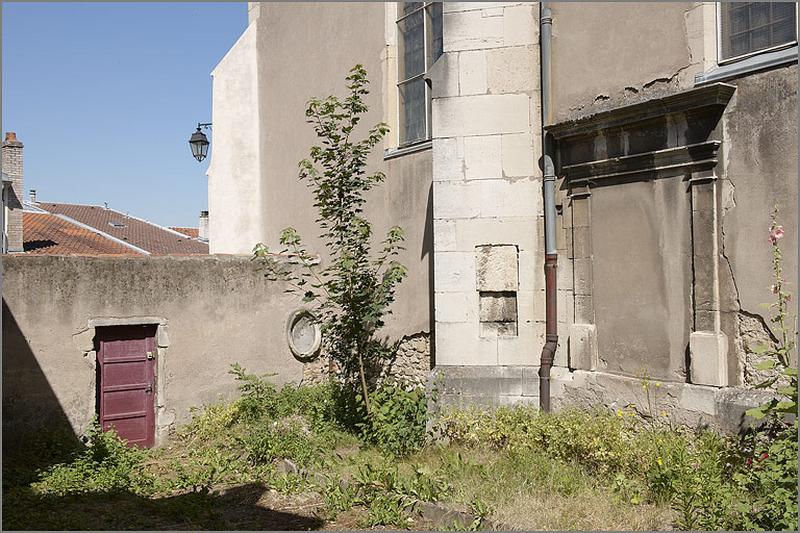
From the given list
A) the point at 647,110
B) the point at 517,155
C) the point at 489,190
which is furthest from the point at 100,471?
the point at 647,110

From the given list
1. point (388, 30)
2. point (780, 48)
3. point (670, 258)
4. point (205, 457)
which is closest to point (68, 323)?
point (205, 457)

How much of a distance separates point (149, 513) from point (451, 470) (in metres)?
2.84

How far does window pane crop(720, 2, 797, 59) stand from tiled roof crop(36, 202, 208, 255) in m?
21.5

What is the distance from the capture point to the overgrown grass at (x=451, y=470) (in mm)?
5035

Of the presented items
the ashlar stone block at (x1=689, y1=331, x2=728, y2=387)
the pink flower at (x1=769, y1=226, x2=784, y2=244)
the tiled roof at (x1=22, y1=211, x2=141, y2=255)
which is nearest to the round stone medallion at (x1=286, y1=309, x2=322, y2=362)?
the ashlar stone block at (x1=689, y1=331, x2=728, y2=387)

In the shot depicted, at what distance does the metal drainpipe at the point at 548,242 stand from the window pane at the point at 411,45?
2625mm

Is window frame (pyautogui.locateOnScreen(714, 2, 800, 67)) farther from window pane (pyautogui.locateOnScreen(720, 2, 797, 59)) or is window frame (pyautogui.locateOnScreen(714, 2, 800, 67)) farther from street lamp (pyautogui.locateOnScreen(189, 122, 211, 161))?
street lamp (pyautogui.locateOnScreen(189, 122, 211, 161))

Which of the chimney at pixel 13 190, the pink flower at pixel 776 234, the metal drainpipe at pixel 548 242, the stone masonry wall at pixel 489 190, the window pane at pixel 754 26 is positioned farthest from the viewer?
the chimney at pixel 13 190

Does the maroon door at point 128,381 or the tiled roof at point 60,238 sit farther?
the tiled roof at point 60,238

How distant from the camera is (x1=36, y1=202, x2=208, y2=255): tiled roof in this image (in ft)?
84.5

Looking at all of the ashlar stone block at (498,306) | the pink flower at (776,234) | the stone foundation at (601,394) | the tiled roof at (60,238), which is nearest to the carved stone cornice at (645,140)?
the pink flower at (776,234)

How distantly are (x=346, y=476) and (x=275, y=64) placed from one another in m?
8.53

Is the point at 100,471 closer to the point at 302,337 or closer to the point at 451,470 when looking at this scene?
the point at 302,337

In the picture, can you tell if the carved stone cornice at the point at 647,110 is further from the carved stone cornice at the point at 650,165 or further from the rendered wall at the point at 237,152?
the rendered wall at the point at 237,152
